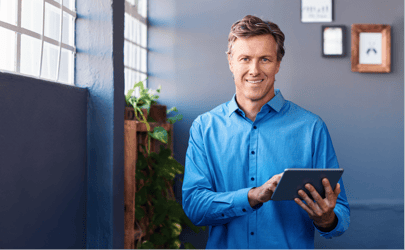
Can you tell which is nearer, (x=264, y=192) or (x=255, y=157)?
(x=264, y=192)

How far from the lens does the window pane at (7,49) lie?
1388 mm

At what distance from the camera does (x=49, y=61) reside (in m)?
1.74

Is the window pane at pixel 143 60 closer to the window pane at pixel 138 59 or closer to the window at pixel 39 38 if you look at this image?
the window pane at pixel 138 59

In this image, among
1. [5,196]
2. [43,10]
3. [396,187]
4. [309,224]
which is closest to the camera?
[5,196]

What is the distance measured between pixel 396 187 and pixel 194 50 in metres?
2.06

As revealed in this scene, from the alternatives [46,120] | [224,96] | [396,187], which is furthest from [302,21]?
[46,120]

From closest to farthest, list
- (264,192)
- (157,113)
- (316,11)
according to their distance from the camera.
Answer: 1. (264,192)
2. (157,113)
3. (316,11)

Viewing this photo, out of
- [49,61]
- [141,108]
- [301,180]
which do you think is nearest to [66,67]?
[49,61]

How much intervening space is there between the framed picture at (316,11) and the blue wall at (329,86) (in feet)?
0.16

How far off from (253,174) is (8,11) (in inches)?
48.7

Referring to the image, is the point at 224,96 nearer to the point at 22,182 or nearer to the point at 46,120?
the point at 46,120

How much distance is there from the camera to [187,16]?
2973mm

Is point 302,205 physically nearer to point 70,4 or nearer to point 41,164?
point 41,164

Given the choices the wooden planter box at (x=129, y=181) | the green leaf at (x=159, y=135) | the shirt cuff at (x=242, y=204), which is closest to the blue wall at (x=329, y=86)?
the green leaf at (x=159, y=135)
